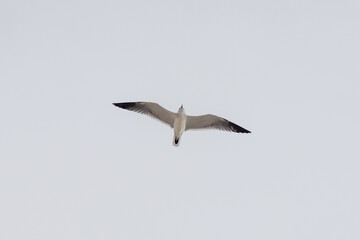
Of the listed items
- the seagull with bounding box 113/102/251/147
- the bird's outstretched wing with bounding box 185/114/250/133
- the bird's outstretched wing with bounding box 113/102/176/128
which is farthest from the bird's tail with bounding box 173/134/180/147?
the bird's outstretched wing with bounding box 185/114/250/133

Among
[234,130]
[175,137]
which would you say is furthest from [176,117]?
[234,130]

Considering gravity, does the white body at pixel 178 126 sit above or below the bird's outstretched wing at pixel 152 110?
below

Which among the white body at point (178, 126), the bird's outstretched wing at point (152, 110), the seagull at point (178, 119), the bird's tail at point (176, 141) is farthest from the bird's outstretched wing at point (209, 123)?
the bird's tail at point (176, 141)

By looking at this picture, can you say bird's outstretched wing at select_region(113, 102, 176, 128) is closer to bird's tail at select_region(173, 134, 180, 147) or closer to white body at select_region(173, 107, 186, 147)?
white body at select_region(173, 107, 186, 147)

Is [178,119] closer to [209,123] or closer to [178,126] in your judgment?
[178,126]

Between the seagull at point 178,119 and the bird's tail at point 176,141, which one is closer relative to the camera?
the bird's tail at point 176,141

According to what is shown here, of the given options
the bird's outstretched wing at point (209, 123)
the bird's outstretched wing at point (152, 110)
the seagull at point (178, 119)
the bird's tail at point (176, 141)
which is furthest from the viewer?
the bird's outstretched wing at point (209, 123)

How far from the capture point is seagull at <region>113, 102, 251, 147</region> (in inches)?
655

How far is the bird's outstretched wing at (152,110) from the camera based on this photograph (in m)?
16.8

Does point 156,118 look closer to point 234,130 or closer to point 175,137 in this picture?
point 175,137

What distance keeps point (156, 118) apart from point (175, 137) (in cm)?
87

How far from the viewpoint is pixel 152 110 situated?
55.6 feet

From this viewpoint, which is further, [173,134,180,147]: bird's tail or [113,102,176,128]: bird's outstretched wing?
[113,102,176,128]: bird's outstretched wing

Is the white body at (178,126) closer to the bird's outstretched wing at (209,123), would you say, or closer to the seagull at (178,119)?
the seagull at (178,119)
